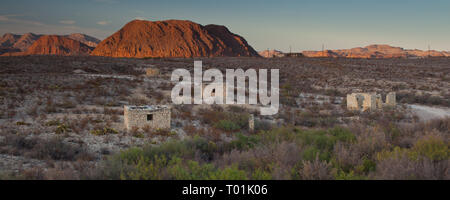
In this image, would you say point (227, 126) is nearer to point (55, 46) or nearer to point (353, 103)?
point (353, 103)

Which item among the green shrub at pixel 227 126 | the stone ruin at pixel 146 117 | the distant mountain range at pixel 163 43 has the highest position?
the distant mountain range at pixel 163 43

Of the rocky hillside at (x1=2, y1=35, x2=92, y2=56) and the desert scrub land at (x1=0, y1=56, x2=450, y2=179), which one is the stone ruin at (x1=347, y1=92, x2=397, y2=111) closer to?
the desert scrub land at (x1=0, y1=56, x2=450, y2=179)

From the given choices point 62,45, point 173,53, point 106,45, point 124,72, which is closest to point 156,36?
point 173,53

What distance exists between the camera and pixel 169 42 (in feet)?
374

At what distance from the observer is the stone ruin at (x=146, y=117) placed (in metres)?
10.3

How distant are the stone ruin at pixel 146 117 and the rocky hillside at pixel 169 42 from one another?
97.8m

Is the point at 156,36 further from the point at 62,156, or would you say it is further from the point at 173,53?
the point at 62,156

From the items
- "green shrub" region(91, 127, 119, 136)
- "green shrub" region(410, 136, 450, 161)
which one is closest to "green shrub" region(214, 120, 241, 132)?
"green shrub" region(91, 127, 119, 136)

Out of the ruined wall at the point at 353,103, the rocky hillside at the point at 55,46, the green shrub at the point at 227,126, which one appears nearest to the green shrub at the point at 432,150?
the green shrub at the point at 227,126

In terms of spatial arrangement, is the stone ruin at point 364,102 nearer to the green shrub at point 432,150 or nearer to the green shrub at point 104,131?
the green shrub at point 432,150

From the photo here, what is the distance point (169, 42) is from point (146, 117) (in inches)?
4260

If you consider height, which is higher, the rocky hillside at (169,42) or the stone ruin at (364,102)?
the rocky hillside at (169,42)

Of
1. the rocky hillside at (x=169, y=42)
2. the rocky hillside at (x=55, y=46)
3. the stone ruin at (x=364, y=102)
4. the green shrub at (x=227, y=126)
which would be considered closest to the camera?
the green shrub at (x=227, y=126)
